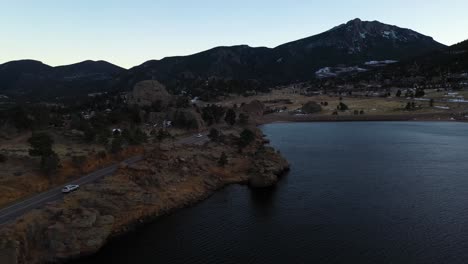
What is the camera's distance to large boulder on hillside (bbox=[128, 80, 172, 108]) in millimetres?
185375

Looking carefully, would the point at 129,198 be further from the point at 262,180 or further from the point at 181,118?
the point at 181,118

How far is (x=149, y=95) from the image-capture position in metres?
188

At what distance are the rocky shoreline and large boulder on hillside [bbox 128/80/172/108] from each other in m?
87.6

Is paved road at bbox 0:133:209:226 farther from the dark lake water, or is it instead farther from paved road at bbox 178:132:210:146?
paved road at bbox 178:132:210:146

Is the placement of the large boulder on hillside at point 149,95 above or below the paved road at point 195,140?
above

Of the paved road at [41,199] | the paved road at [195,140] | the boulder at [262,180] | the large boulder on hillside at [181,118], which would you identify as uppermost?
the large boulder on hillside at [181,118]

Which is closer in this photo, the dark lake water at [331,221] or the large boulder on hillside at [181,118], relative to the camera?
the dark lake water at [331,221]

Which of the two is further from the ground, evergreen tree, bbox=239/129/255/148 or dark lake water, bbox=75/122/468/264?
evergreen tree, bbox=239/129/255/148

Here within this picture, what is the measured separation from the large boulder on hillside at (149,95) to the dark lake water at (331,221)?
101795 millimetres

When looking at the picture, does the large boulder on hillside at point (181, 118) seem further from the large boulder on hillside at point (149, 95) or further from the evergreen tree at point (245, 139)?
the evergreen tree at point (245, 139)

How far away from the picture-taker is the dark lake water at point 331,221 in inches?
1993

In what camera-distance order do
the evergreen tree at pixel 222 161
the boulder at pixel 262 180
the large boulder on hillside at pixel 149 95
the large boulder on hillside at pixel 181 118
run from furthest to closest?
the large boulder on hillside at pixel 149 95
the large boulder on hillside at pixel 181 118
the evergreen tree at pixel 222 161
the boulder at pixel 262 180

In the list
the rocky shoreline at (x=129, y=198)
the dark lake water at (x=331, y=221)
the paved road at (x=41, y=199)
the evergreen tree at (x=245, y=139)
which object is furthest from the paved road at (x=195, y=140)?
the dark lake water at (x=331, y=221)

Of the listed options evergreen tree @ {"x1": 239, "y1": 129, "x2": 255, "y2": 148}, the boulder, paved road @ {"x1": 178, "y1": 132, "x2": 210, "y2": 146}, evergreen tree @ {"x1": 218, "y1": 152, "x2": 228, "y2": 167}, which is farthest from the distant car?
evergreen tree @ {"x1": 239, "y1": 129, "x2": 255, "y2": 148}
